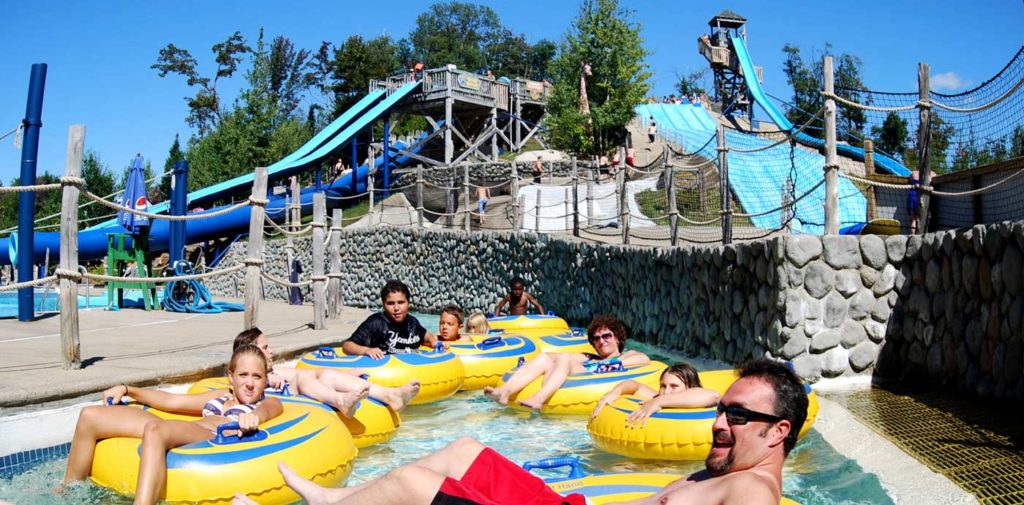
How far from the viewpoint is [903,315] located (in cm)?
725

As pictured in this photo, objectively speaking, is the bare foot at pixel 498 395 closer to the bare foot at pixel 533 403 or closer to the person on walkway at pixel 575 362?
the person on walkway at pixel 575 362

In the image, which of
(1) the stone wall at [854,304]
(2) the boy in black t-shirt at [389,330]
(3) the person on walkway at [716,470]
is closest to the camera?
(3) the person on walkway at [716,470]

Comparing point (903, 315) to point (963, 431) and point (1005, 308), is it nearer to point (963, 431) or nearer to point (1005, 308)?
point (1005, 308)

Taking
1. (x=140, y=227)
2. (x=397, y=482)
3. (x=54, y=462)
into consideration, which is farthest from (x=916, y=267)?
(x=140, y=227)

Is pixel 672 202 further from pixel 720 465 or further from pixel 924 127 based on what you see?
pixel 720 465

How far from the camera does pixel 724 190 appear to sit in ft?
30.3

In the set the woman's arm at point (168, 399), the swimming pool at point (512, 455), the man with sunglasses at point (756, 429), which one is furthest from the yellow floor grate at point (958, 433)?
the woman's arm at point (168, 399)

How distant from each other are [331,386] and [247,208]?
19.0 m

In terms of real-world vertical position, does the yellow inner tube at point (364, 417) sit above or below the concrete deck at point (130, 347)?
below

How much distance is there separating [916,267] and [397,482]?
18.0 ft

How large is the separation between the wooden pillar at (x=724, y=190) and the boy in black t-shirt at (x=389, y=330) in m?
3.52

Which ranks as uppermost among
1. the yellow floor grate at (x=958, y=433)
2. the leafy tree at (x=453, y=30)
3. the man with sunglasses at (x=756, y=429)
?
the leafy tree at (x=453, y=30)

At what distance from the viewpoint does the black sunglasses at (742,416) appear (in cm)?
291

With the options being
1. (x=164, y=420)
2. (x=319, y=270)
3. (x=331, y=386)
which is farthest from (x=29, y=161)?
(x=164, y=420)
